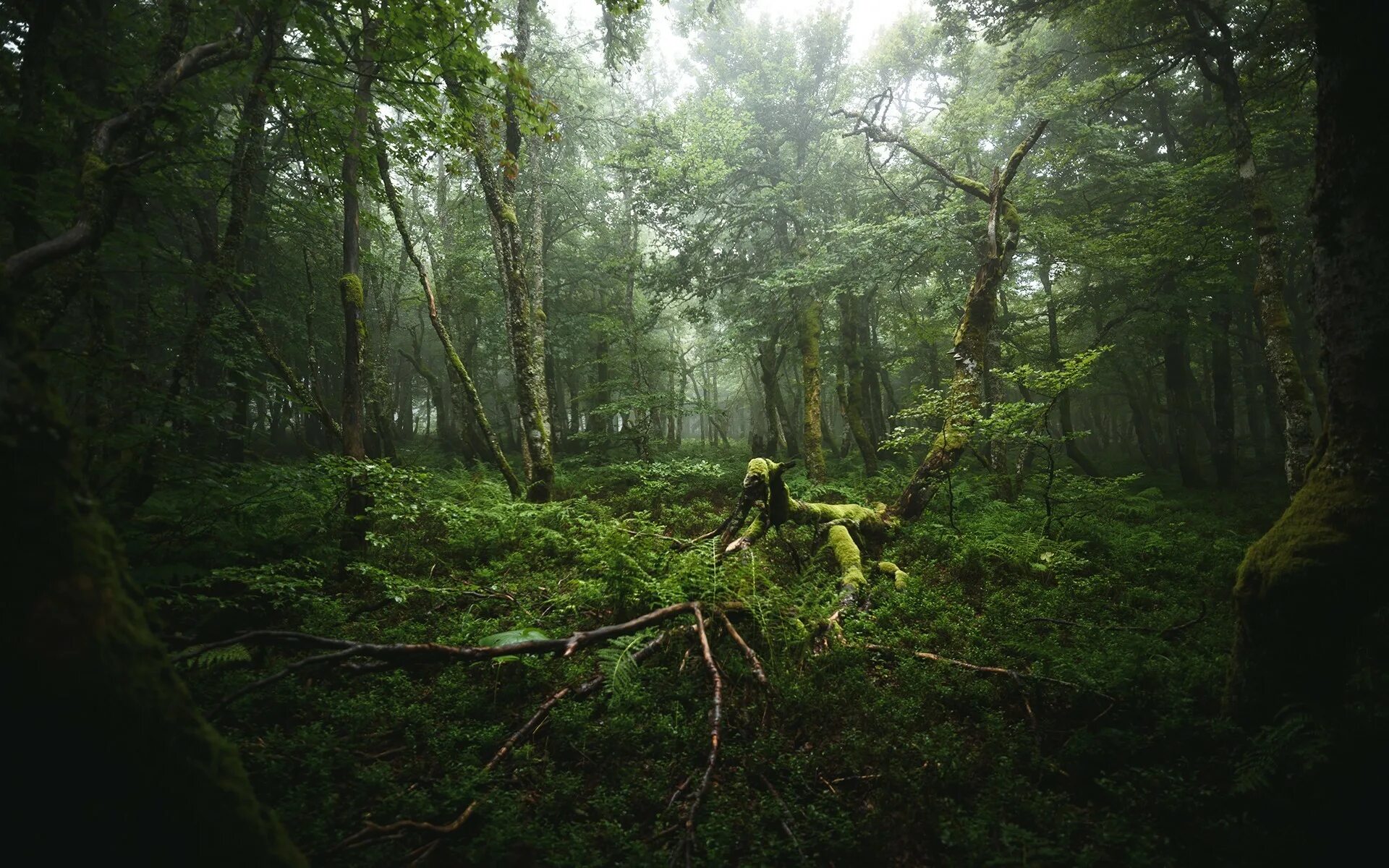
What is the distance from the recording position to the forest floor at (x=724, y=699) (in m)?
2.73

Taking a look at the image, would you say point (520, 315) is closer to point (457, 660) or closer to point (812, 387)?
point (457, 660)

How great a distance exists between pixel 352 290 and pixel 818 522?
749cm

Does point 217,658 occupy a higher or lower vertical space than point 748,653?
higher

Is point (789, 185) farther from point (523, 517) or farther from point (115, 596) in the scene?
point (115, 596)

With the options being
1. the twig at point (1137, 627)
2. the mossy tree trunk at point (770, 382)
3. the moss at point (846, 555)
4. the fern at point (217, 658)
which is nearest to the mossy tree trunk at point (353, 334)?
the fern at point (217, 658)

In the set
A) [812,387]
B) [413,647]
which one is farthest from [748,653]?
[812,387]

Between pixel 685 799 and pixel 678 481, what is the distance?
997 cm

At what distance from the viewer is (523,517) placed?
7.89 meters

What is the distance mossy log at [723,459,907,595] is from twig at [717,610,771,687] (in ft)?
5.07

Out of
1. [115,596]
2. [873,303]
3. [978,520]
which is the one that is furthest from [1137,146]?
[115,596]

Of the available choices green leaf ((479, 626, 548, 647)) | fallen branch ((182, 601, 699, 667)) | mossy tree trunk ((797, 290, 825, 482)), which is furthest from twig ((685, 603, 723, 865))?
mossy tree trunk ((797, 290, 825, 482))

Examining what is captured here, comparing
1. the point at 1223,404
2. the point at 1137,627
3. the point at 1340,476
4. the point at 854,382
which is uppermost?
the point at 854,382

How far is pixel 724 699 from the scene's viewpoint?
377 centimetres

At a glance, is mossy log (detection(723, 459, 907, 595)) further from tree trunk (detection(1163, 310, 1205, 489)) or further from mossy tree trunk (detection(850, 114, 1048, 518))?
tree trunk (detection(1163, 310, 1205, 489))
